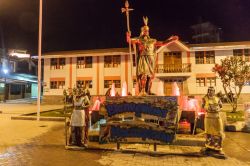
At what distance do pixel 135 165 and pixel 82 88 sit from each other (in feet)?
10.1

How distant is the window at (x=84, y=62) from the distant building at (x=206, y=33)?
2479 centimetres

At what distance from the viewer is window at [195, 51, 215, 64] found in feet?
90.8

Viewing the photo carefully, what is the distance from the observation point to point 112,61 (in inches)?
1185

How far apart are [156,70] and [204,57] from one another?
6.91 metres

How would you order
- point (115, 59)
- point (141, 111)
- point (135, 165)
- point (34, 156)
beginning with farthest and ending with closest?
point (115, 59) → point (141, 111) → point (34, 156) → point (135, 165)

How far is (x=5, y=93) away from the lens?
36.3m

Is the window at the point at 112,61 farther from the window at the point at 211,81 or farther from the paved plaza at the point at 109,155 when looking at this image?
the paved plaza at the point at 109,155

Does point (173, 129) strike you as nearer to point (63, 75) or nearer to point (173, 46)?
point (173, 46)

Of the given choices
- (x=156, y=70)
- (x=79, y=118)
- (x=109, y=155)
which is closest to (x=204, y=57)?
(x=156, y=70)

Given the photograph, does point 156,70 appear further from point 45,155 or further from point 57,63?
point 45,155

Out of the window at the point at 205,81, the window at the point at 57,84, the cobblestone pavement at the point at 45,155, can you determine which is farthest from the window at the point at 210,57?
→ the cobblestone pavement at the point at 45,155

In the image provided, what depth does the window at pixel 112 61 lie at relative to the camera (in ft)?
98.1

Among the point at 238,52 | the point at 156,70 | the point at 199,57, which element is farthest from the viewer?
the point at 199,57

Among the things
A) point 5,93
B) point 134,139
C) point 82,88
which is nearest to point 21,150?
point 82,88
